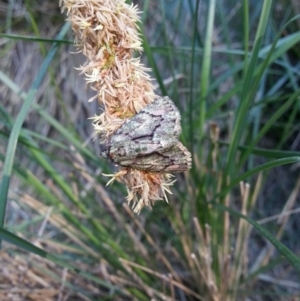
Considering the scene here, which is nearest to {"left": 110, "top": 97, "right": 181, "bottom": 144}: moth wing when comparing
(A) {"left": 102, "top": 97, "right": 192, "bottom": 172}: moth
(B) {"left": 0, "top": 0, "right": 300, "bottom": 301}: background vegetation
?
(A) {"left": 102, "top": 97, "right": 192, "bottom": 172}: moth

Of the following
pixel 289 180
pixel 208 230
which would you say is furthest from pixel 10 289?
pixel 289 180

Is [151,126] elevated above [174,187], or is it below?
above

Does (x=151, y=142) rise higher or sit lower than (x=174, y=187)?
higher

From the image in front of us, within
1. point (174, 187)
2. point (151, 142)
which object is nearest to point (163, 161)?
point (151, 142)

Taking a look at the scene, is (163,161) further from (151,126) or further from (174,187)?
(174,187)

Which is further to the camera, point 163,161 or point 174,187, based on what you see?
point 174,187

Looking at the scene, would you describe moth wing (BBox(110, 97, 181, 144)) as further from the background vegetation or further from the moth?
the background vegetation

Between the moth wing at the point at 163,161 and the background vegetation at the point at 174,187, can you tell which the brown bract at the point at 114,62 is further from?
the background vegetation at the point at 174,187
